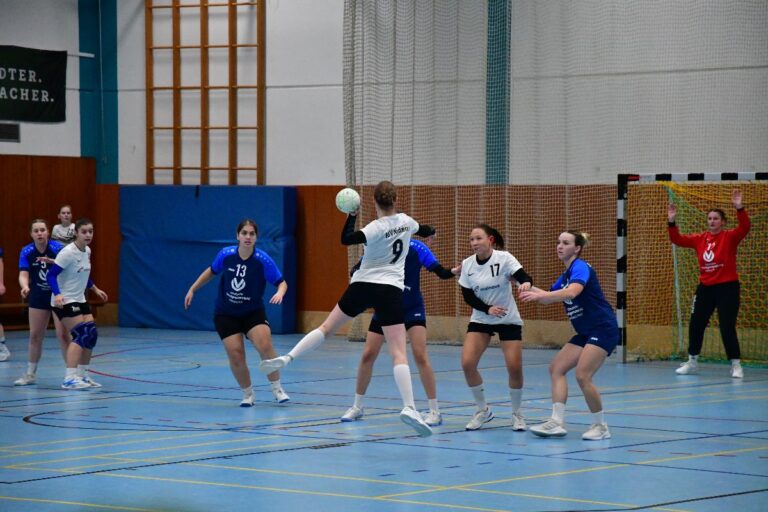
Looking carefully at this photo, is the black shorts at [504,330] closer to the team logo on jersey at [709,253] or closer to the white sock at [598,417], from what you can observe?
the white sock at [598,417]

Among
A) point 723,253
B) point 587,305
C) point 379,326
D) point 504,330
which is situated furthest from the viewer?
point 723,253

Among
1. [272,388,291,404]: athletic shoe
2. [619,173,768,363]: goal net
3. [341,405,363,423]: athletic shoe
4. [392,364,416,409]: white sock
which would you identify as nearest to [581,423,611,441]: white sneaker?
[392,364,416,409]: white sock

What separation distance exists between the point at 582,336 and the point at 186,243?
1459 centimetres

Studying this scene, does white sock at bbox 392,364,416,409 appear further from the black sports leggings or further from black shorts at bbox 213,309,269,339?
the black sports leggings

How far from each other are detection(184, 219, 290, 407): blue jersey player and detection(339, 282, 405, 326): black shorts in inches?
93.6

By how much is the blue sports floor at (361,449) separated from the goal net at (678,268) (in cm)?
194

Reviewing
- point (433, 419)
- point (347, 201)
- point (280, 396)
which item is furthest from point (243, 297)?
point (347, 201)

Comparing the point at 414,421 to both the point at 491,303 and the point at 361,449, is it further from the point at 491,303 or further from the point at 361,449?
the point at 491,303

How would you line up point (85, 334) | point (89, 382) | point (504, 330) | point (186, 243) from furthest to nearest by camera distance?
point (186, 243) < point (89, 382) < point (85, 334) < point (504, 330)

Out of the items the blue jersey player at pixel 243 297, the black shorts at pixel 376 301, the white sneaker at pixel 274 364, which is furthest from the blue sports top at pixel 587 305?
the blue jersey player at pixel 243 297

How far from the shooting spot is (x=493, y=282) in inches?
442

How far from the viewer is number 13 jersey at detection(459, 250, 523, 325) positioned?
1122 cm

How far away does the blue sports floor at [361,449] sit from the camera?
8305 mm

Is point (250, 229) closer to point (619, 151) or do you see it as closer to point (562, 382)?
point (562, 382)
